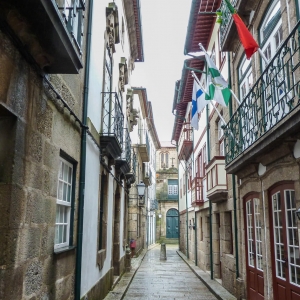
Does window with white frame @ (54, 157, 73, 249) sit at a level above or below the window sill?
above

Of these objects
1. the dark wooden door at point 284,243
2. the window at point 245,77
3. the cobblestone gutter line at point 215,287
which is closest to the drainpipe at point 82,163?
the dark wooden door at point 284,243

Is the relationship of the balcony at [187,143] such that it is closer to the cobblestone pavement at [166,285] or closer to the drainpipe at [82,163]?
the cobblestone pavement at [166,285]

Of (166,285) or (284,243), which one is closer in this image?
(284,243)

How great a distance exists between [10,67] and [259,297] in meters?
6.59

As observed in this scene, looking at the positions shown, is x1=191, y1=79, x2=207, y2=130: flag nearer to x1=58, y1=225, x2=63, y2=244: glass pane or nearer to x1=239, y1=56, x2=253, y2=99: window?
x1=239, y1=56, x2=253, y2=99: window

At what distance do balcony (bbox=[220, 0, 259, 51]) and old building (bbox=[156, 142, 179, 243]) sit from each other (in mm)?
30531

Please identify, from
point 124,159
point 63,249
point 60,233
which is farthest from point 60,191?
point 124,159

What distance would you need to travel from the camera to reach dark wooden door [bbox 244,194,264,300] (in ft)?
24.7

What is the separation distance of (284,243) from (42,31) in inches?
194

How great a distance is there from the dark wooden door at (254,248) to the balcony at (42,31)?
4.98 metres

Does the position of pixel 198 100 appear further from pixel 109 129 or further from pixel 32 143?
pixel 32 143

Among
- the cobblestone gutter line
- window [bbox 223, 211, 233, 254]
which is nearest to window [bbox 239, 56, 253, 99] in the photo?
window [bbox 223, 211, 233, 254]

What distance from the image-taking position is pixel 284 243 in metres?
6.06

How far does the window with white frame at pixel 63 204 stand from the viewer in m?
5.57
